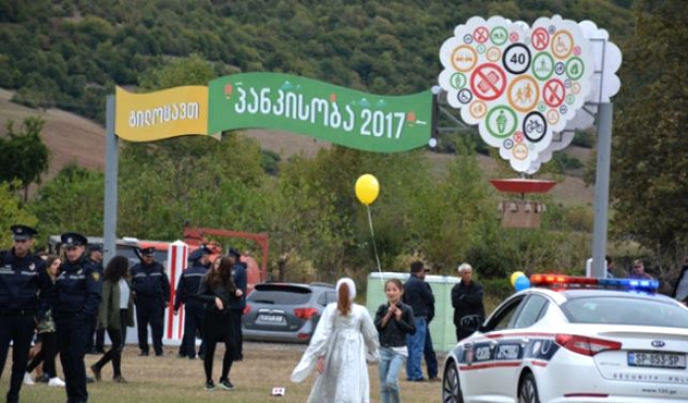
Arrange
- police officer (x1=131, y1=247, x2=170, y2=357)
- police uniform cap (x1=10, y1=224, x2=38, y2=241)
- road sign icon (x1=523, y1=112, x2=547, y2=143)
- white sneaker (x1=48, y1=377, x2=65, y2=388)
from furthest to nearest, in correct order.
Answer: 1. police officer (x1=131, y1=247, x2=170, y2=357)
2. road sign icon (x1=523, y1=112, x2=547, y2=143)
3. white sneaker (x1=48, y1=377, x2=65, y2=388)
4. police uniform cap (x1=10, y1=224, x2=38, y2=241)

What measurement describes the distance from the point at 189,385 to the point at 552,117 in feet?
23.9

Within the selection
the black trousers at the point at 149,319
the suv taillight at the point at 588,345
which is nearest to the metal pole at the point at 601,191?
the black trousers at the point at 149,319

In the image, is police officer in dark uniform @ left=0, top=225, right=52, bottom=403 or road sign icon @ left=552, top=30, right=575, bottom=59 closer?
police officer in dark uniform @ left=0, top=225, right=52, bottom=403

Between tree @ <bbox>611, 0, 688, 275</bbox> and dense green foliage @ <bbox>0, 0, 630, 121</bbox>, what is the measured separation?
57.0 m

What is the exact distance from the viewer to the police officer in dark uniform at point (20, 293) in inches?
599

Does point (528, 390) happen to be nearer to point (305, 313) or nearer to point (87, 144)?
point (305, 313)

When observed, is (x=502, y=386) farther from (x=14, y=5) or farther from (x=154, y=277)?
(x=14, y=5)

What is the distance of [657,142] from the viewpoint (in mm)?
48656

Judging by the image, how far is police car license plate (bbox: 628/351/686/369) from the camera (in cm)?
1316

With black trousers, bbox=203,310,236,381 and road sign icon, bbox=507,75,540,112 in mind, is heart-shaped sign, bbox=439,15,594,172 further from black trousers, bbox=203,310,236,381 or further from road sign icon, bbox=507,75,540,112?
black trousers, bbox=203,310,236,381

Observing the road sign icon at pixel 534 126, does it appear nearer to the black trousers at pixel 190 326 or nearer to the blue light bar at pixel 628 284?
the black trousers at pixel 190 326

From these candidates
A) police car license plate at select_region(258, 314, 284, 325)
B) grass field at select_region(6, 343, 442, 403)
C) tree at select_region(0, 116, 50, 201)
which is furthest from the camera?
tree at select_region(0, 116, 50, 201)

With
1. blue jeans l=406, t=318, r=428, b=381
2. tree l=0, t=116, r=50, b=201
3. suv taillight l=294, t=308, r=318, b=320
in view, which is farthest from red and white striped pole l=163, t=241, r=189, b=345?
tree l=0, t=116, r=50, b=201

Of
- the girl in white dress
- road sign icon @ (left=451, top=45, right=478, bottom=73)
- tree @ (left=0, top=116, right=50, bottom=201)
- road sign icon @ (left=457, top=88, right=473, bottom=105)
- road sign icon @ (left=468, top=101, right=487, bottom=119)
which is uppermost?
tree @ (left=0, top=116, right=50, bottom=201)
